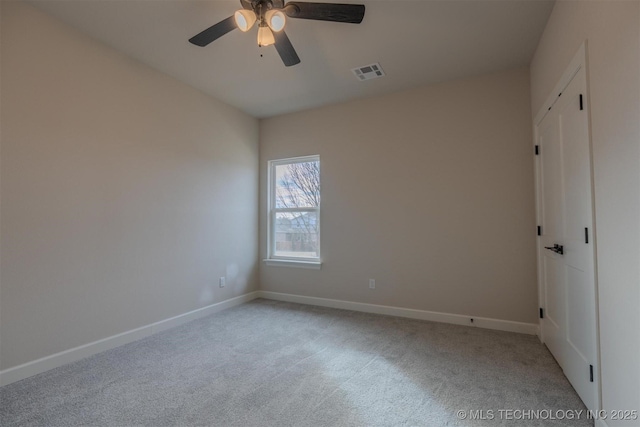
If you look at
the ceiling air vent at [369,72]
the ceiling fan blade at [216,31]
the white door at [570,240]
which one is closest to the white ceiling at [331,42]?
the ceiling air vent at [369,72]

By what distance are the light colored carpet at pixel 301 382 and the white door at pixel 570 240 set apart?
0.72 feet

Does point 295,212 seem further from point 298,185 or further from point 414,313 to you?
point 414,313

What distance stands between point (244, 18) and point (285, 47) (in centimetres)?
39

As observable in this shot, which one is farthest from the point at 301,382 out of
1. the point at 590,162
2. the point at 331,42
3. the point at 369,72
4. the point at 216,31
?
the point at 369,72

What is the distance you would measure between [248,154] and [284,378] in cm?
317

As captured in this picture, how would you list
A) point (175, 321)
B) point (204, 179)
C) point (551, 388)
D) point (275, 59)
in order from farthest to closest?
point (204, 179) → point (175, 321) → point (275, 59) → point (551, 388)

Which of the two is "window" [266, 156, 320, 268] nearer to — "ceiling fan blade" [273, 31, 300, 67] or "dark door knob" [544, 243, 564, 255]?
"ceiling fan blade" [273, 31, 300, 67]

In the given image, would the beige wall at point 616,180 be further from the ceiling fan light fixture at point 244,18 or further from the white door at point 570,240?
the ceiling fan light fixture at point 244,18

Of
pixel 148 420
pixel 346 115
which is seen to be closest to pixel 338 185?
pixel 346 115

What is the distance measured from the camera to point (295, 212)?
438 cm

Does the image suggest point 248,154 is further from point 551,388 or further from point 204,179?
point 551,388

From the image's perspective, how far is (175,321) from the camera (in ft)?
10.7

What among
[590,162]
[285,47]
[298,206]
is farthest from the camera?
[298,206]

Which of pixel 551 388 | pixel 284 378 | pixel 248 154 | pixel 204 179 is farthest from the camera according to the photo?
pixel 248 154
